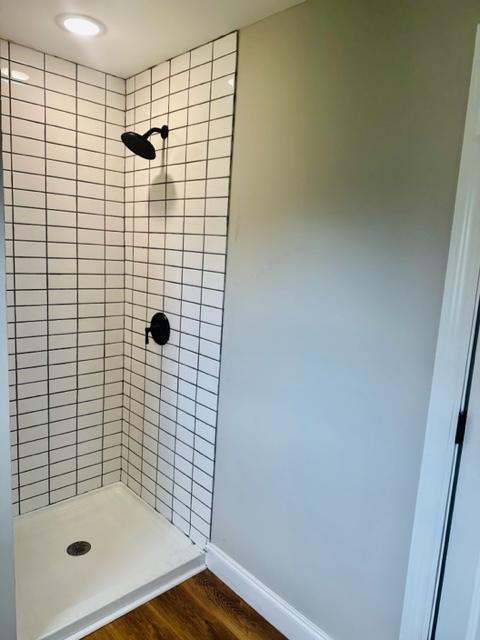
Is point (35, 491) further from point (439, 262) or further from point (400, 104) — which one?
point (400, 104)

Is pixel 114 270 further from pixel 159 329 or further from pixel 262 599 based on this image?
pixel 262 599

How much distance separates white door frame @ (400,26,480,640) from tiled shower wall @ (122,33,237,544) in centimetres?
95

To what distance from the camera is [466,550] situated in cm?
125

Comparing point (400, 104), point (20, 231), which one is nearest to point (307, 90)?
point (400, 104)

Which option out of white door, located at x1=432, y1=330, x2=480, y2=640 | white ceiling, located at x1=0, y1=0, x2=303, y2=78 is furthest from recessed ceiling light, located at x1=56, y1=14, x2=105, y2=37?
white door, located at x1=432, y1=330, x2=480, y2=640

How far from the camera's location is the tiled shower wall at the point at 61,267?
206 cm

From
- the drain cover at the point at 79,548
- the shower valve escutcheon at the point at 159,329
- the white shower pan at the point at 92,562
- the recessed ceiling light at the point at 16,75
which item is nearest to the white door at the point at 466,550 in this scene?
the white shower pan at the point at 92,562

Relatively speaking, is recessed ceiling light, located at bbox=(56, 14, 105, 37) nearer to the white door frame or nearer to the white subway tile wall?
the white subway tile wall

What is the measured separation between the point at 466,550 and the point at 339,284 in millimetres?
873

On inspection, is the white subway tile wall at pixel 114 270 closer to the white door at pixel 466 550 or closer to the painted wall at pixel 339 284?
the painted wall at pixel 339 284

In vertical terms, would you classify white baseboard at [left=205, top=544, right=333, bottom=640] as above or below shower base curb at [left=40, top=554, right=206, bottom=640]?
above

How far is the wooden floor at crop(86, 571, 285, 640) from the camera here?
1714mm

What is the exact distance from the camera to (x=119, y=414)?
2615 millimetres

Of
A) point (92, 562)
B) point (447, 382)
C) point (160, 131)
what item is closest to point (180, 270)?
point (160, 131)
